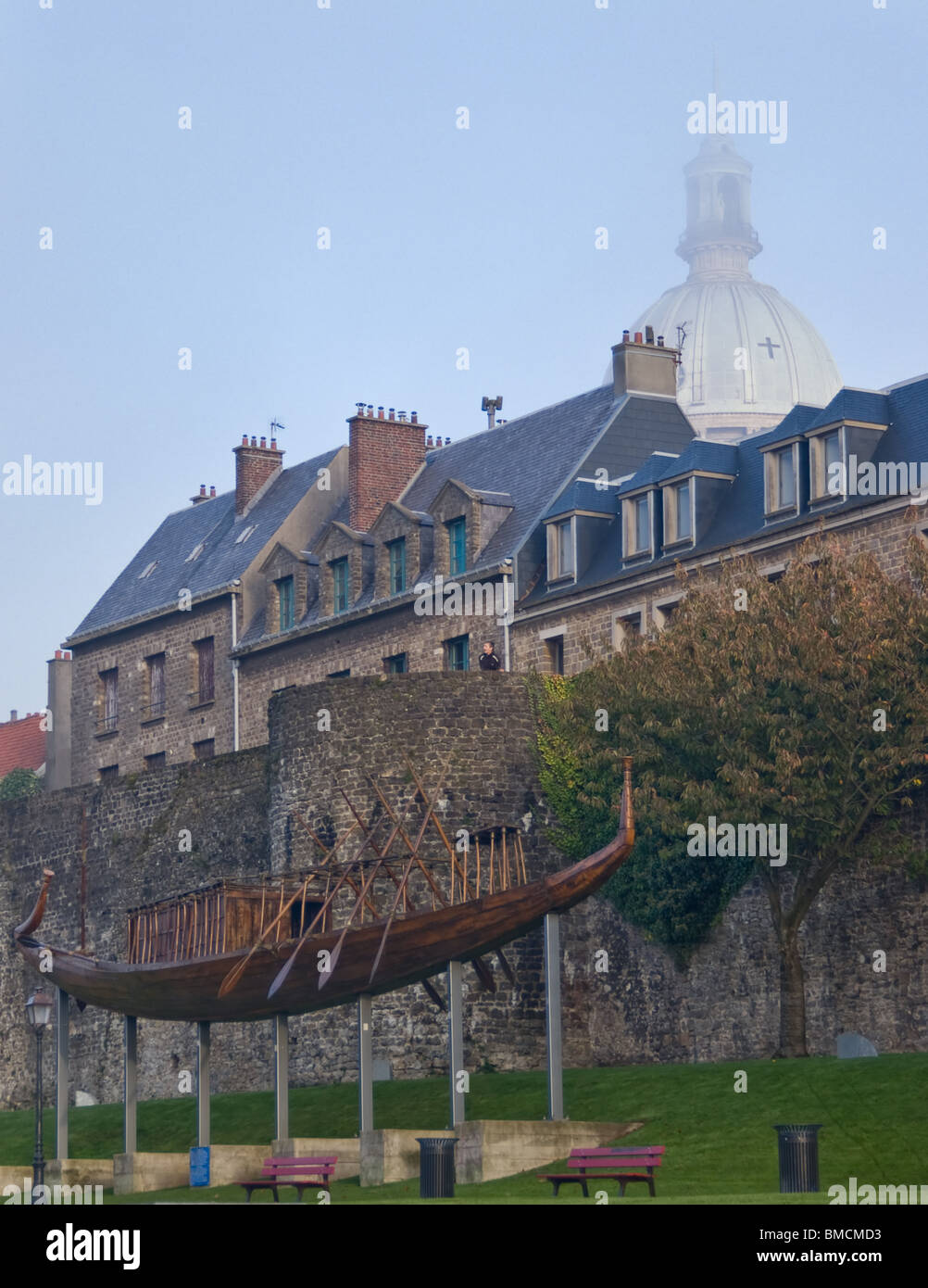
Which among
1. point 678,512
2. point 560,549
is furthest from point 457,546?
point 678,512

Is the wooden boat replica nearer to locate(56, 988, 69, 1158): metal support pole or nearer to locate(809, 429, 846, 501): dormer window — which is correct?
locate(56, 988, 69, 1158): metal support pole

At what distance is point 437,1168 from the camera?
32.3m

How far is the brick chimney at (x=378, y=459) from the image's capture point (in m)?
60.3

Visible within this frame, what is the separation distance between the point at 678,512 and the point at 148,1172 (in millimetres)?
18120

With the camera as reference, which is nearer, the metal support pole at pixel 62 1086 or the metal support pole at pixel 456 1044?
the metal support pole at pixel 456 1044

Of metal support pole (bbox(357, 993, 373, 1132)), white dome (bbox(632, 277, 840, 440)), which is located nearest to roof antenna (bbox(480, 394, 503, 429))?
metal support pole (bbox(357, 993, 373, 1132))

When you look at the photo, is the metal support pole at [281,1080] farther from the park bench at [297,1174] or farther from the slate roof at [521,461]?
the slate roof at [521,461]

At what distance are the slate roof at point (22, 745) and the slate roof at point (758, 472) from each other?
29.3 metres

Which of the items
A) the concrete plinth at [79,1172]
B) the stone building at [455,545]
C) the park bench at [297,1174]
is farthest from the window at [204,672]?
the park bench at [297,1174]

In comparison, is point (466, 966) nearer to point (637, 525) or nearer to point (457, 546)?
point (637, 525)

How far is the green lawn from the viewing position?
3175 centimetres

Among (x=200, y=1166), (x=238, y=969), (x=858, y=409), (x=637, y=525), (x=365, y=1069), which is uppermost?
(x=858, y=409)

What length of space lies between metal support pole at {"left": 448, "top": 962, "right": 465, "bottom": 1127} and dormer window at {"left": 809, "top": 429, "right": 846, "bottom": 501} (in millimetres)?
14189
